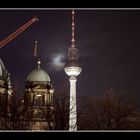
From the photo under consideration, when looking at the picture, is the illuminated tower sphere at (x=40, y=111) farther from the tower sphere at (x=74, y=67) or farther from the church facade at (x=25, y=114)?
the tower sphere at (x=74, y=67)

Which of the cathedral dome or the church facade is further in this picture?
the church facade

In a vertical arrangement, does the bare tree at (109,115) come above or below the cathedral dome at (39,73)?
below

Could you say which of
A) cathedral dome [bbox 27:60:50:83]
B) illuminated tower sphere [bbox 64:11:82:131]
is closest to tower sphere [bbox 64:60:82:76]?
illuminated tower sphere [bbox 64:11:82:131]

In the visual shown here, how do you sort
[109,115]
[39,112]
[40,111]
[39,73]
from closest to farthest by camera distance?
[109,115] < [39,112] < [40,111] < [39,73]

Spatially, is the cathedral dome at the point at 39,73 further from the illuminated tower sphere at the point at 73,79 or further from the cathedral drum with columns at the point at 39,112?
the illuminated tower sphere at the point at 73,79

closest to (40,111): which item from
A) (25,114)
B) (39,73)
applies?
(25,114)

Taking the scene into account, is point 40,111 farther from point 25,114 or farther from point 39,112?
point 25,114

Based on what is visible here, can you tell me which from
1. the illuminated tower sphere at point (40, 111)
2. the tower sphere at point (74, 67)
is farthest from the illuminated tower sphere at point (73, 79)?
the illuminated tower sphere at point (40, 111)

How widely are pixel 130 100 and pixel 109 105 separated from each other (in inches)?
57.6

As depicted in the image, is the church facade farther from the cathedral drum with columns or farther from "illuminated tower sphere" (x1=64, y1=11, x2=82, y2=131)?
"illuminated tower sphere" (x1=64, y1=11, x2=82, y2=131)

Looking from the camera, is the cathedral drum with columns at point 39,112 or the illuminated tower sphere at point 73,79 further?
the cathedral drum with columns at point 39,112

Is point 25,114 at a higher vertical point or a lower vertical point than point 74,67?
lower
